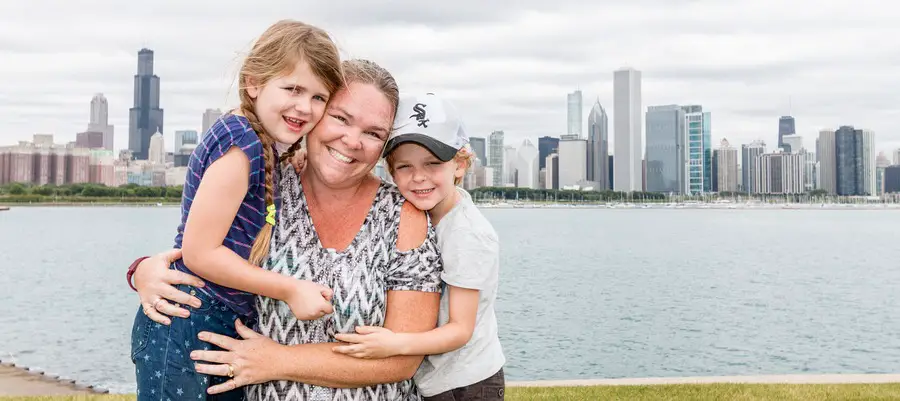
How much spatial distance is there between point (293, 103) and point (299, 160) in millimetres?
207

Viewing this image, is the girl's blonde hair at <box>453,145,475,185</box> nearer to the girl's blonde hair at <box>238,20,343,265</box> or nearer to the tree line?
the girl's blonde hair at <box>238,20,343,265</box>

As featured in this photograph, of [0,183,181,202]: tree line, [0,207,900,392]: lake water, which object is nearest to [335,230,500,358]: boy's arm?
[0,207,900,392]: lake water

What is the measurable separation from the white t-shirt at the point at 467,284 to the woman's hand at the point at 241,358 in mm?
639

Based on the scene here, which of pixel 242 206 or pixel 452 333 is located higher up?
pixel 242 206

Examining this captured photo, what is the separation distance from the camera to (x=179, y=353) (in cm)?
254

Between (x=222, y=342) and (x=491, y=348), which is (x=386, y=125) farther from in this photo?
(x=491, y=348)

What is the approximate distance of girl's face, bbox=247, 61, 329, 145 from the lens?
8.76 feet

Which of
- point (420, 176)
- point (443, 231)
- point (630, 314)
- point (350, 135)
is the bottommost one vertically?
point (630, 314)

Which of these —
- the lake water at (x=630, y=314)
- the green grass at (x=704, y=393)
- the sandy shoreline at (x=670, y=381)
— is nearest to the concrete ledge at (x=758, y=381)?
the sandy shoreline at (x=670, y=381)

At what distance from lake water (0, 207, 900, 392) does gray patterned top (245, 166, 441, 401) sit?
36.5 ft

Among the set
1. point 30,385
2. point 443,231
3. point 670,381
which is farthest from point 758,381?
point 30,385

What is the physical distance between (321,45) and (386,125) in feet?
1.23

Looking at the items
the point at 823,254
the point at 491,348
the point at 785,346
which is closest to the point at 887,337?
the point at 785,346

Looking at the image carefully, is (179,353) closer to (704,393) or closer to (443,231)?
(443,231)
